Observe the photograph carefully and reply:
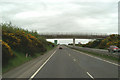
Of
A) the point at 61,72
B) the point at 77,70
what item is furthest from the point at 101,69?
the point at 61,72

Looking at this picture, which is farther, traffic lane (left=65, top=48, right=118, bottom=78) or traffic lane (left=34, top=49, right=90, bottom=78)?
traffic lane (left=65, top=48, right=118, bottom=78)

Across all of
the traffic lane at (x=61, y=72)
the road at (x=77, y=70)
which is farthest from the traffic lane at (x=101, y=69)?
the traffic lane at (x=61, y=72)

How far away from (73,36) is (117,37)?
2202cm

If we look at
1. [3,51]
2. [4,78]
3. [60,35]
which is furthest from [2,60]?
[60,35]

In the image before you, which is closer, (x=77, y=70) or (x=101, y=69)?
(x=77, y=70)

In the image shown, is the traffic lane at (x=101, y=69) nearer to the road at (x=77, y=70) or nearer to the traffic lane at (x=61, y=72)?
the road at (x=77, y=70)

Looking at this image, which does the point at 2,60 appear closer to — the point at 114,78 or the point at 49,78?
the point at 49,78

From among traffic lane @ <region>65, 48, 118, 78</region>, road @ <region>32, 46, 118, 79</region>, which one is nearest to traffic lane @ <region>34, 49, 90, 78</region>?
road @ <region>32, 46, 118, 79</region>

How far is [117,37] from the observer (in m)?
67.9

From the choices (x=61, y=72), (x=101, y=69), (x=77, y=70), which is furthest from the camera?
(x=101, y=69)

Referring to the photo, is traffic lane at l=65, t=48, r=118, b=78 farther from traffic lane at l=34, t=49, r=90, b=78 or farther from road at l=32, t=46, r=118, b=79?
traffic lane at l=34, t=49, r=90, b=78

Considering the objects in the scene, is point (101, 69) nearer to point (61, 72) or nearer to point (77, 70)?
point (77, 70)

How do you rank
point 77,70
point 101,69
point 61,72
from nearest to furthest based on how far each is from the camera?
point 61,72 → point 77,70 → point 101,69

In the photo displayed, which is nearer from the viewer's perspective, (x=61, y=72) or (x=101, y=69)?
(x=61, y=72)
